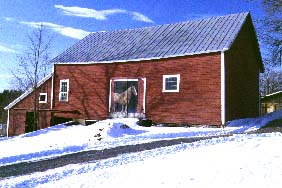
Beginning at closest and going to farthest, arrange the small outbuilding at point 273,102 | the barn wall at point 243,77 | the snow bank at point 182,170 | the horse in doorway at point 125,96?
the snow bank at point 182,170
the barn wall at point 243,77
the horse in doorway at point 125,96
the small outbuilding at point 273,102

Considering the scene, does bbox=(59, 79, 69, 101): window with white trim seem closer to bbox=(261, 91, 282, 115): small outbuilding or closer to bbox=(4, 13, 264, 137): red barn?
bbox=(4, 13, 264, 137): red barn

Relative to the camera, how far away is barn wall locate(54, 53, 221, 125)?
19.9m

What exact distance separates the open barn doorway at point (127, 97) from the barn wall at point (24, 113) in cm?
654

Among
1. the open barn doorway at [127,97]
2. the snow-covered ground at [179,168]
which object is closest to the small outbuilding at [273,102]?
the open barn doorway at [127,97]

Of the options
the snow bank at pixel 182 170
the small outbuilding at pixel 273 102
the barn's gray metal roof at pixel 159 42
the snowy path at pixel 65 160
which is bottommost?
the snowy path at pixel 65 160

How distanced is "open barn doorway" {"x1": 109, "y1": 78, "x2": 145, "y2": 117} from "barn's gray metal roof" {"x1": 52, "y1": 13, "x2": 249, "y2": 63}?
151 cm

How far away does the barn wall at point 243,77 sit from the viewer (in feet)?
68.0

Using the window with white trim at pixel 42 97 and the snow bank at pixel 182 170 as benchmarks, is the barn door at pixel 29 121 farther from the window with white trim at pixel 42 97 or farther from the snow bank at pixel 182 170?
the snow bank at pixel 182 170

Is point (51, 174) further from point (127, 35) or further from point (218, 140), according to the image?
point (127, 35)

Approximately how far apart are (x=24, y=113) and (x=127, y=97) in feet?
39.2

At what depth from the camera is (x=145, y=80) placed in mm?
22359

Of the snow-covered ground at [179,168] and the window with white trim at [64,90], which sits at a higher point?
the window with white trim at [64,90]

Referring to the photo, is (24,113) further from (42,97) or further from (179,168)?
(179,168)

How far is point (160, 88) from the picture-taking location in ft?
71.1
